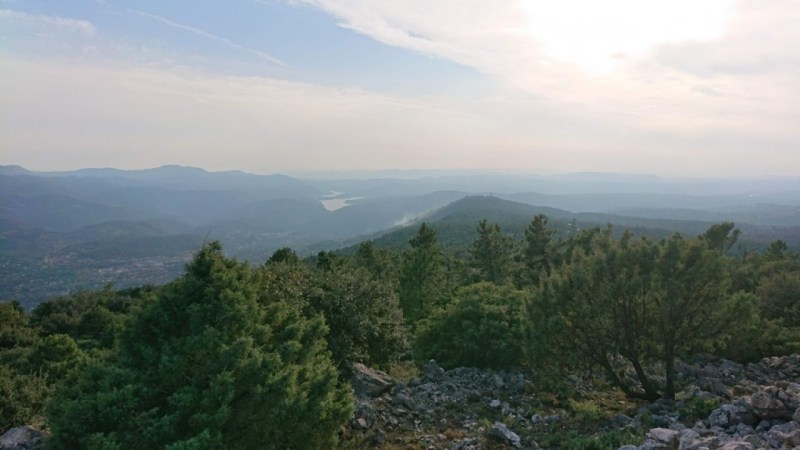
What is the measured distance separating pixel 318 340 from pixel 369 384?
4.40 meters

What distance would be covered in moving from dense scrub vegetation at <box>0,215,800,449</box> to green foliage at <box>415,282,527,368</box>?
0.21 feet

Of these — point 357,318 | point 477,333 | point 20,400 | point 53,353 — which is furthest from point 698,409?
point 53,353

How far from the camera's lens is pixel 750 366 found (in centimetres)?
1973

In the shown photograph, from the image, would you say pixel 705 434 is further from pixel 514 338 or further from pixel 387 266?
pixel 387 266

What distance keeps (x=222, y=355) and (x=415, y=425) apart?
7191 mm

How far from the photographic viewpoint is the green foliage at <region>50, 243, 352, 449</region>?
7.96m

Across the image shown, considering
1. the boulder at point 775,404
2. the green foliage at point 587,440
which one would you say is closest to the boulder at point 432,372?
the green foliage at point 587,440

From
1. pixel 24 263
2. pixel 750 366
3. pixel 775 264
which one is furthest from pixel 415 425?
pixel 24 263

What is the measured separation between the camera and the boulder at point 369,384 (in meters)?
15.7

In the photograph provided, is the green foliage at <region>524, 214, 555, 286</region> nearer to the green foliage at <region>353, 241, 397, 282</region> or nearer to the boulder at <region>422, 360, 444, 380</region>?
the green foliage at <region>353, 241, 397, 282</region>

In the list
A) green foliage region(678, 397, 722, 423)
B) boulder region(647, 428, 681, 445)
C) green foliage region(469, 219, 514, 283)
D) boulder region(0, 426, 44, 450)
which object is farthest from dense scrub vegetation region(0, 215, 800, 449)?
green foliage region(469, 219, 514, 283)

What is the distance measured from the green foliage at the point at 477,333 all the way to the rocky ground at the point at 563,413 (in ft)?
3.47

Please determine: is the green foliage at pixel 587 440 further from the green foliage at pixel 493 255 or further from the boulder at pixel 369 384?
the green foliage at pixel 493 255

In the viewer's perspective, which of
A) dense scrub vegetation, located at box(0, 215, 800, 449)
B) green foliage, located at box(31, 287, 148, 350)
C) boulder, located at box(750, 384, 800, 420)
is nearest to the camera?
dense scrub vegetation, located at box(0, 215, 800, 449)
